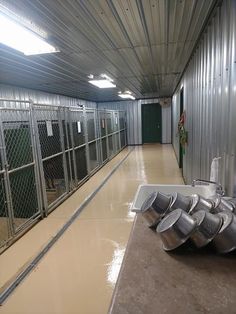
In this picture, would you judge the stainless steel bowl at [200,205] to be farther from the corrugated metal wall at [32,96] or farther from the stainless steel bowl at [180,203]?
the corrugated metal wall at [32,96]

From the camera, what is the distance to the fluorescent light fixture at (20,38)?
7.39 ft

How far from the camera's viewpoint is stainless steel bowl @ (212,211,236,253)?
104cm

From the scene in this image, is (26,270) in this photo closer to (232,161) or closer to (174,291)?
(174,291)

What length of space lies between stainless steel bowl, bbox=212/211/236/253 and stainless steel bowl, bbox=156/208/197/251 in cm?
12

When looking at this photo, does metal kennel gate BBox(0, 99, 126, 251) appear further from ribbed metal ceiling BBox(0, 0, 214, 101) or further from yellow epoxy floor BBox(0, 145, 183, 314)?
ribbed metal ceiling BBox(0, 0, 214, 101)

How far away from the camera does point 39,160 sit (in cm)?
397

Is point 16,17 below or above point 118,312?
above

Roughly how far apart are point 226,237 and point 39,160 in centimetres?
345

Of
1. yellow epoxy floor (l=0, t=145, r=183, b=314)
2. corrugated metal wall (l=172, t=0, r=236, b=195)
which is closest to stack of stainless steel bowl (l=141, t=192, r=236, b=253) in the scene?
corrugated metal wall (l=172, t=0, r=236, b=195)

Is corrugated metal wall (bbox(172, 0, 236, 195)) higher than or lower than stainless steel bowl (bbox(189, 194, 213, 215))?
higher

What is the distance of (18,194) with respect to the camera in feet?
11.9

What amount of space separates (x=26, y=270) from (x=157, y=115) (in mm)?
11283

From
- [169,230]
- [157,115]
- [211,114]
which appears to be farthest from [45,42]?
[157,115]

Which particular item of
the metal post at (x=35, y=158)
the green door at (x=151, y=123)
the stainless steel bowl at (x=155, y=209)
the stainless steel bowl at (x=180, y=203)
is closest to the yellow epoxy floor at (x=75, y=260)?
the metal post at (x=35, y=158)
